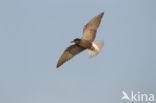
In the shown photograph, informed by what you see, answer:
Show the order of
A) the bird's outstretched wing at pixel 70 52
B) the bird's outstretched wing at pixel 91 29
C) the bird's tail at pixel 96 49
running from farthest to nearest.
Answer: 1. the bird's outstretched wing at pixel 70 52
2. the bird's outstretched wing at pixel 91 29
3. the bird's tail at pixel 96 49

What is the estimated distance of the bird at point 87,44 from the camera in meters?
10.6

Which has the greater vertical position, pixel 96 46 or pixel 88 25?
pixel 88 25

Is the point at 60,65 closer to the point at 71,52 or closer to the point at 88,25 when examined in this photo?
the point at 71,52

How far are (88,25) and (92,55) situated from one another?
1.16 metres

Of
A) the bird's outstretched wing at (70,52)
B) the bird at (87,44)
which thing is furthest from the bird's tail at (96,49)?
the bird's outstretched wing at (70,52)

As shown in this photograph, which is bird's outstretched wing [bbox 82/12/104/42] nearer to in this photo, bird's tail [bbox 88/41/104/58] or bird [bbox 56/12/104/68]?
bird [bbox 56/12/104/68]

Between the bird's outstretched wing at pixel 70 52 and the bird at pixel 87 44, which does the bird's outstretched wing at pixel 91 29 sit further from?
the bird's outstretched wing at pixel 70 52

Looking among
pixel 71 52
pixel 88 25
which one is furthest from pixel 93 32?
pixel 71 52

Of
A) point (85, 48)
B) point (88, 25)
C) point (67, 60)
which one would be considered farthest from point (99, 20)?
point (67, 60)

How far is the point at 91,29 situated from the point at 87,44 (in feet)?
1.97

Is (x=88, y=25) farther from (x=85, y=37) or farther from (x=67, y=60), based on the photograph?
(x=67, y=60)

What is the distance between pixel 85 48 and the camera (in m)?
11.0

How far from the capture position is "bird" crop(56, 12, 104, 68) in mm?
10648

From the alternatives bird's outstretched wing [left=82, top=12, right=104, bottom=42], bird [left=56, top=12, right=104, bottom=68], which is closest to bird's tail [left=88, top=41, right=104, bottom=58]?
bird [left=56, top=12, right=104, bottom=68]
